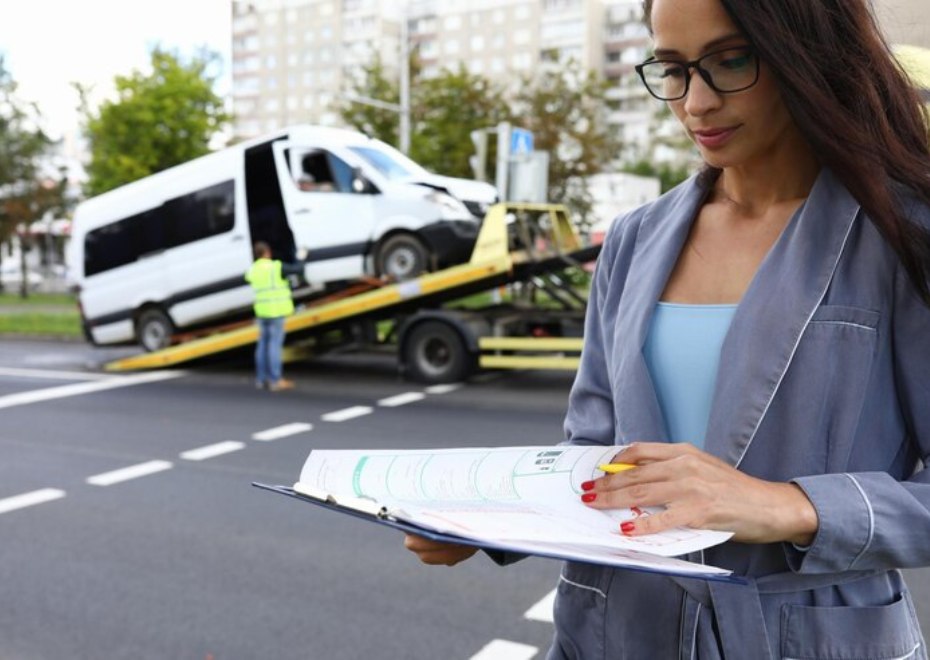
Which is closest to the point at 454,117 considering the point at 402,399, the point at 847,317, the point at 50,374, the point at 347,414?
the point at 50,374

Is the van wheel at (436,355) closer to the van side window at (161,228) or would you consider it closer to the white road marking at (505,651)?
the van side window at (161,228)

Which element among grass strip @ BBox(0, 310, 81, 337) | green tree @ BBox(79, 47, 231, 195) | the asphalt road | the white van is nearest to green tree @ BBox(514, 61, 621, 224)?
green tree @ BBox(79, 47, 231, 195)

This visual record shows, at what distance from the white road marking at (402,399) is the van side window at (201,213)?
3.27m

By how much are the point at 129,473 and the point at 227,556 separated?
2204mm

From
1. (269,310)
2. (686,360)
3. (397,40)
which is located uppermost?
(397,40)

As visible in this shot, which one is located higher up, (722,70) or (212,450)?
(722,70)

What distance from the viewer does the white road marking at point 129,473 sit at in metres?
6.54

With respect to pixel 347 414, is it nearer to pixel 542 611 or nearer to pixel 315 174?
pixel 315 174

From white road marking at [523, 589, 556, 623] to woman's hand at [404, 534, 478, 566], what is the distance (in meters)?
2.80

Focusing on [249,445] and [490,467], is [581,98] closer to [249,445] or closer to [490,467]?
[249,445]

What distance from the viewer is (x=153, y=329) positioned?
42.3 ft

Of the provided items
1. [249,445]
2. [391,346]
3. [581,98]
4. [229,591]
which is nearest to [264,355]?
[391,346]

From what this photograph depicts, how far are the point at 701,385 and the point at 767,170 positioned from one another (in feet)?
1.01

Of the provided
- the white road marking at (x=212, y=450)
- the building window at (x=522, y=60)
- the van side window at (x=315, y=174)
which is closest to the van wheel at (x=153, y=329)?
the van side window at (x=315, y=174)
